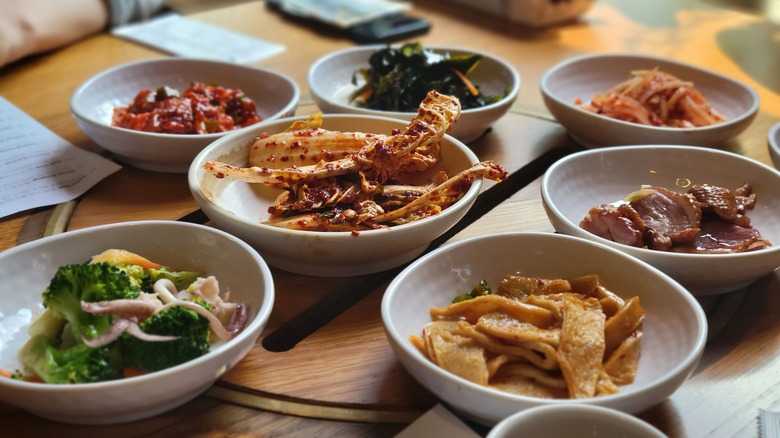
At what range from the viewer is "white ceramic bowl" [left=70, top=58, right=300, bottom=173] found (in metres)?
1.96

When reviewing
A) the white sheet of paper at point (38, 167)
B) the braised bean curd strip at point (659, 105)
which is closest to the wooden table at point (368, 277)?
the white sheet of paper at point (38, 167)

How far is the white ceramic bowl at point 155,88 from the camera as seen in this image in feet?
6.44

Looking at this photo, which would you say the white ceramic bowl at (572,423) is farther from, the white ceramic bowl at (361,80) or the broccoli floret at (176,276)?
the white ceramic bowl at (361,80)

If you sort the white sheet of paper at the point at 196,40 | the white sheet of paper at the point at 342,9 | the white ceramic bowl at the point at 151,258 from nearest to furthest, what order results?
the white ceramic bowl at the point at 151,258
the white sheet of paper at the point at 196,40
the white sheet of paper at the point at 342,9

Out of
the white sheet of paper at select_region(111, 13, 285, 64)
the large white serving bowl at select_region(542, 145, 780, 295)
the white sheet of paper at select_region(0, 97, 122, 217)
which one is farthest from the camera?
the white sheet of paper at select_region(111, 13, 285, 64)

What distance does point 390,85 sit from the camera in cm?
230

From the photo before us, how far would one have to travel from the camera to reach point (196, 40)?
10.2 ft

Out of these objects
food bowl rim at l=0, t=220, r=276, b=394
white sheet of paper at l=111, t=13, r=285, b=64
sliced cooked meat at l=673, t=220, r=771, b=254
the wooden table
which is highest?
food bowl rim at l=0, t=220, r=276, b=394

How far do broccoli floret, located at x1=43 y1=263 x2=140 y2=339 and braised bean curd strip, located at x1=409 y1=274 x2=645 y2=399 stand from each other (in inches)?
19.9

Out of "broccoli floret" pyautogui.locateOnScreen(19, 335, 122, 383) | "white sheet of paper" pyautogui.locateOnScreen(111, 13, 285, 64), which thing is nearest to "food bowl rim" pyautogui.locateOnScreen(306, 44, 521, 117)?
"white sheet of paper" pyautogui.locateOnScreen(111, 13, 285, 64)

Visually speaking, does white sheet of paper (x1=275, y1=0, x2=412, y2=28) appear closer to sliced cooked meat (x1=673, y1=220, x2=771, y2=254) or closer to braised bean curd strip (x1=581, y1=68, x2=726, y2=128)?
braised bean curd strip (x1=581, y1=68, x2=726, y2=128)

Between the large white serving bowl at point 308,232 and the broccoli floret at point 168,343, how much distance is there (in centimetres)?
32

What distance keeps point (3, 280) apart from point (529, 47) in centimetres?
235

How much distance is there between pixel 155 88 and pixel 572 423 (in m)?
1.93
